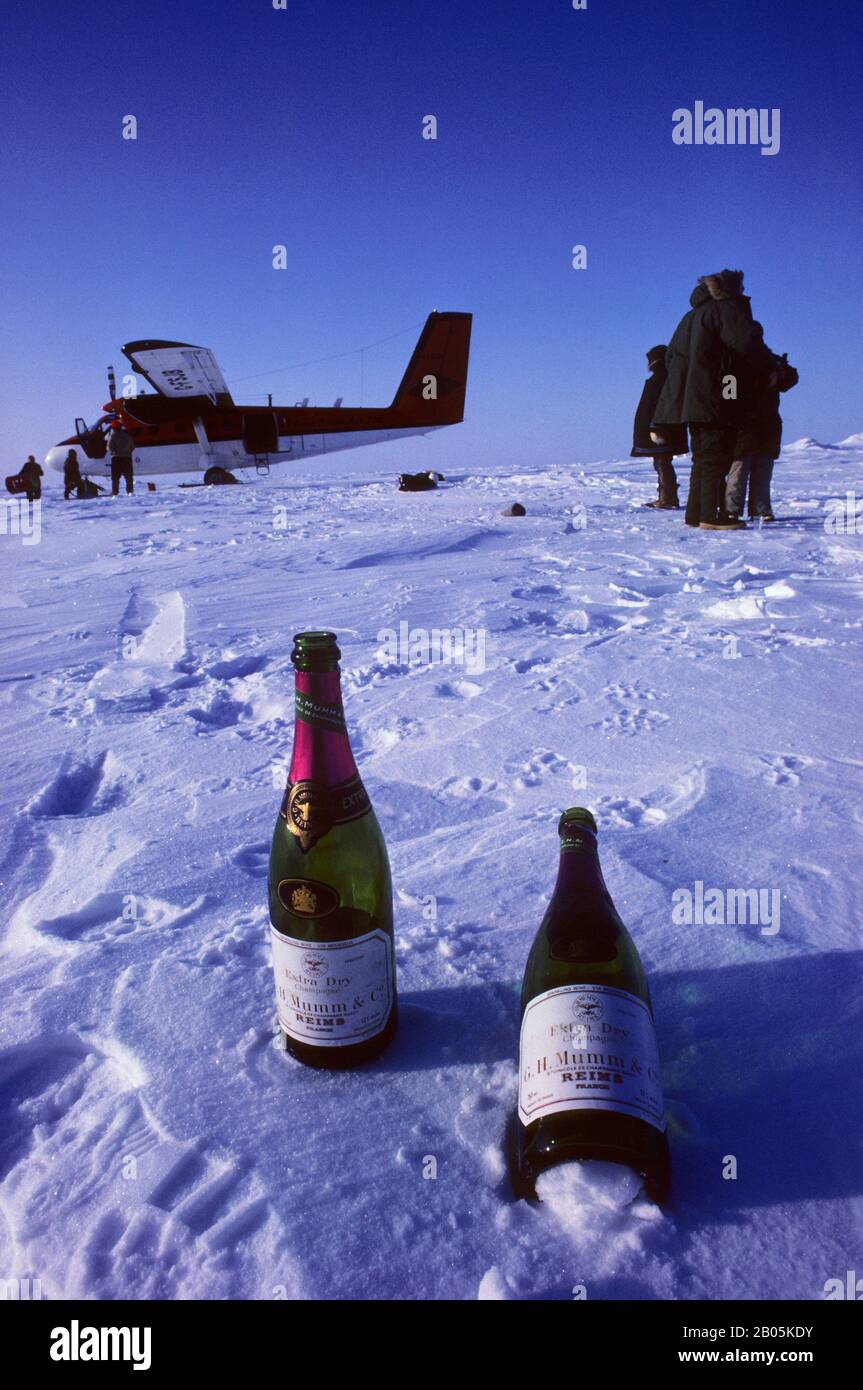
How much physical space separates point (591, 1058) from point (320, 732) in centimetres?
60

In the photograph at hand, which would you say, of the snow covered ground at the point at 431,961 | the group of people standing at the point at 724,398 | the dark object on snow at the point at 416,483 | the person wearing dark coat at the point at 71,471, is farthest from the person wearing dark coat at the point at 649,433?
the person wearing dark coat at the point at 71,471

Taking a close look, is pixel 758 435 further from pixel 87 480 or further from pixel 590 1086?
pixel 87 480

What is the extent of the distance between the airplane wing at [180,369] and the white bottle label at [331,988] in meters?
17.8

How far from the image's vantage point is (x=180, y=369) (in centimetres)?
1736

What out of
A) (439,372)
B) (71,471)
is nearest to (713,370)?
(71,471)

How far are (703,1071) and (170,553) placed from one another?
18.2ft

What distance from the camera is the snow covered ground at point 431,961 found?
0.77 meters

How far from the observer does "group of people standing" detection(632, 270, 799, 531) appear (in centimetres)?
551

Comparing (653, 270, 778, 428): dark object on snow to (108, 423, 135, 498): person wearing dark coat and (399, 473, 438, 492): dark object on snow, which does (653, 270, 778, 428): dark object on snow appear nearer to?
(399, 473, 438, 492): dark object on snow

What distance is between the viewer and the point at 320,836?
1173mm

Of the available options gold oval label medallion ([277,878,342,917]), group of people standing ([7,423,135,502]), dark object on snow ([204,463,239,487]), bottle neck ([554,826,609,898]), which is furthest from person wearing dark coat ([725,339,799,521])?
dark object on snow ([204,463,239,487])

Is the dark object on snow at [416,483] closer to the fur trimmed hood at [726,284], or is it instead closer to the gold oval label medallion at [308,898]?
the fur trimmed hood at [726,284]
